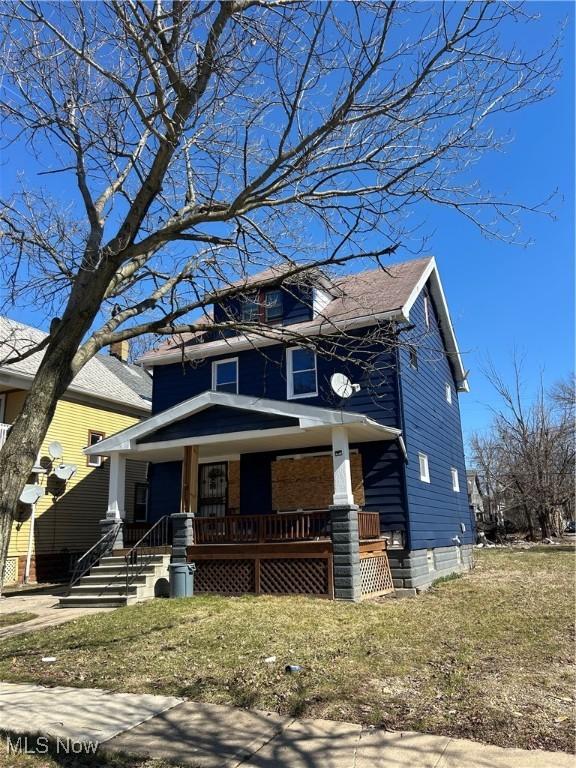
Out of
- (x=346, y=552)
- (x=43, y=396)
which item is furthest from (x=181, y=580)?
(x=43, y=396)

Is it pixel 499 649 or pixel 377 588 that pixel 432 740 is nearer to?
pixel 499 649

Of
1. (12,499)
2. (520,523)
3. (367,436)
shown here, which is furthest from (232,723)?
(520,523)

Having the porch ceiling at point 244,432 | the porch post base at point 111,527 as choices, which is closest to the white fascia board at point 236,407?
the porch ceiling at point 244,432

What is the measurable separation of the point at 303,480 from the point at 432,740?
10249mm

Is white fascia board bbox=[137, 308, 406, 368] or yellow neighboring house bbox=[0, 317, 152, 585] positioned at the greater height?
white fascia board bbox=[137, 308, 406, 368]

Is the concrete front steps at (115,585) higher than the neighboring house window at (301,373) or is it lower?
lower

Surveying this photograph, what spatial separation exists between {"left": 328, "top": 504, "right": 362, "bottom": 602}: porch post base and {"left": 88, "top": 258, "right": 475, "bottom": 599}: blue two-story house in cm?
A: 3

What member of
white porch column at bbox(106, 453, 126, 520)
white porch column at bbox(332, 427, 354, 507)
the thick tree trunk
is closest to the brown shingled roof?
white porch column at bbox(332, 427, 354, 507)

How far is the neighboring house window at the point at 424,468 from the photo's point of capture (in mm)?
14844

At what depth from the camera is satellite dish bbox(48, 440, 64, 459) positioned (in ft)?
56.0

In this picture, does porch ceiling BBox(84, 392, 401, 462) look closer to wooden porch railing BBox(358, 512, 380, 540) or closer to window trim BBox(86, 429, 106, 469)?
wooden porch railing BBox(358, 512, 380, 540)

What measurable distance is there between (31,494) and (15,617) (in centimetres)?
661

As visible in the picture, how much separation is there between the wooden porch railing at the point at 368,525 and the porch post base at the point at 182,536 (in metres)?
3.71

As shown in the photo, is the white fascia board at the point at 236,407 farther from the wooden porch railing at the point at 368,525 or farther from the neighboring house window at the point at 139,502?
the neighboring house window at the point at 139,502
